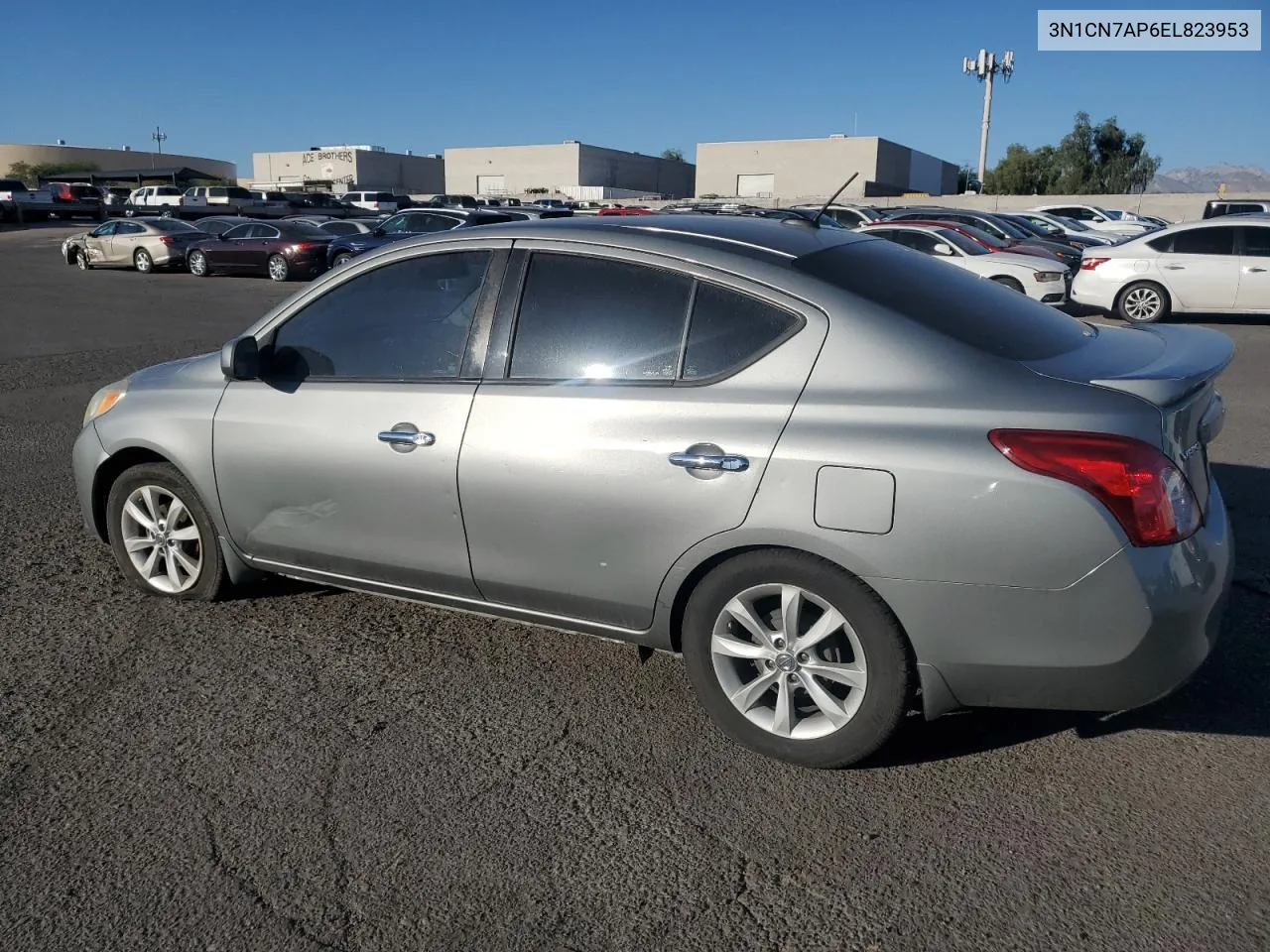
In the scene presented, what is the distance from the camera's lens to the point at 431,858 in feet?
9.92

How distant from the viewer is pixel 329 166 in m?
96.8

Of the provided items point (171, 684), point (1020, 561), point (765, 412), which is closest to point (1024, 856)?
point (1020, 561)

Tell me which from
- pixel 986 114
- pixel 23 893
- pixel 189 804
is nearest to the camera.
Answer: pixel 23 893

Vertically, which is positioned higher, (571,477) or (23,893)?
(571,477)

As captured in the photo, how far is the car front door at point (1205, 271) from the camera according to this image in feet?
49.2

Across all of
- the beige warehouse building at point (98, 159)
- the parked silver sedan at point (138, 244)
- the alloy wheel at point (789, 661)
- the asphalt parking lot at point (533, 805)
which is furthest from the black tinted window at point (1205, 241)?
the beige warehouse building at point (98, 159)

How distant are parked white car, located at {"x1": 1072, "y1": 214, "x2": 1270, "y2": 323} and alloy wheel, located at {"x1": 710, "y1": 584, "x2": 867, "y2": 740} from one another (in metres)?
13.4

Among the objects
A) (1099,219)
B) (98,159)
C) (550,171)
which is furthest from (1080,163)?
(98,159)

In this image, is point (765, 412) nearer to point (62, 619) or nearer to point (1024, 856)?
point (1024, 856)

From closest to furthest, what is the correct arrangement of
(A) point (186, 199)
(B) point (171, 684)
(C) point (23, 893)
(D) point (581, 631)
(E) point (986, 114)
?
(C) point (23, 893)
(D) point (581, 631)
(B) point (171, 684)
(A) point (186, 199)
(E) point (986, 114)

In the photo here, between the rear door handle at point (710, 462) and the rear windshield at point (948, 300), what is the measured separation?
2.14 feet

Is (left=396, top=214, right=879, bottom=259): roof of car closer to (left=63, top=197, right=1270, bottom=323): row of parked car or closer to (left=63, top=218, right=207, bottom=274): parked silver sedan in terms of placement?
(left=63, top=197, right=1270, bottom=323): row of parked car

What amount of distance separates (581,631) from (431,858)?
102 cm

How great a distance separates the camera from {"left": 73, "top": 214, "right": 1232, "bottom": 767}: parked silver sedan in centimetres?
303
